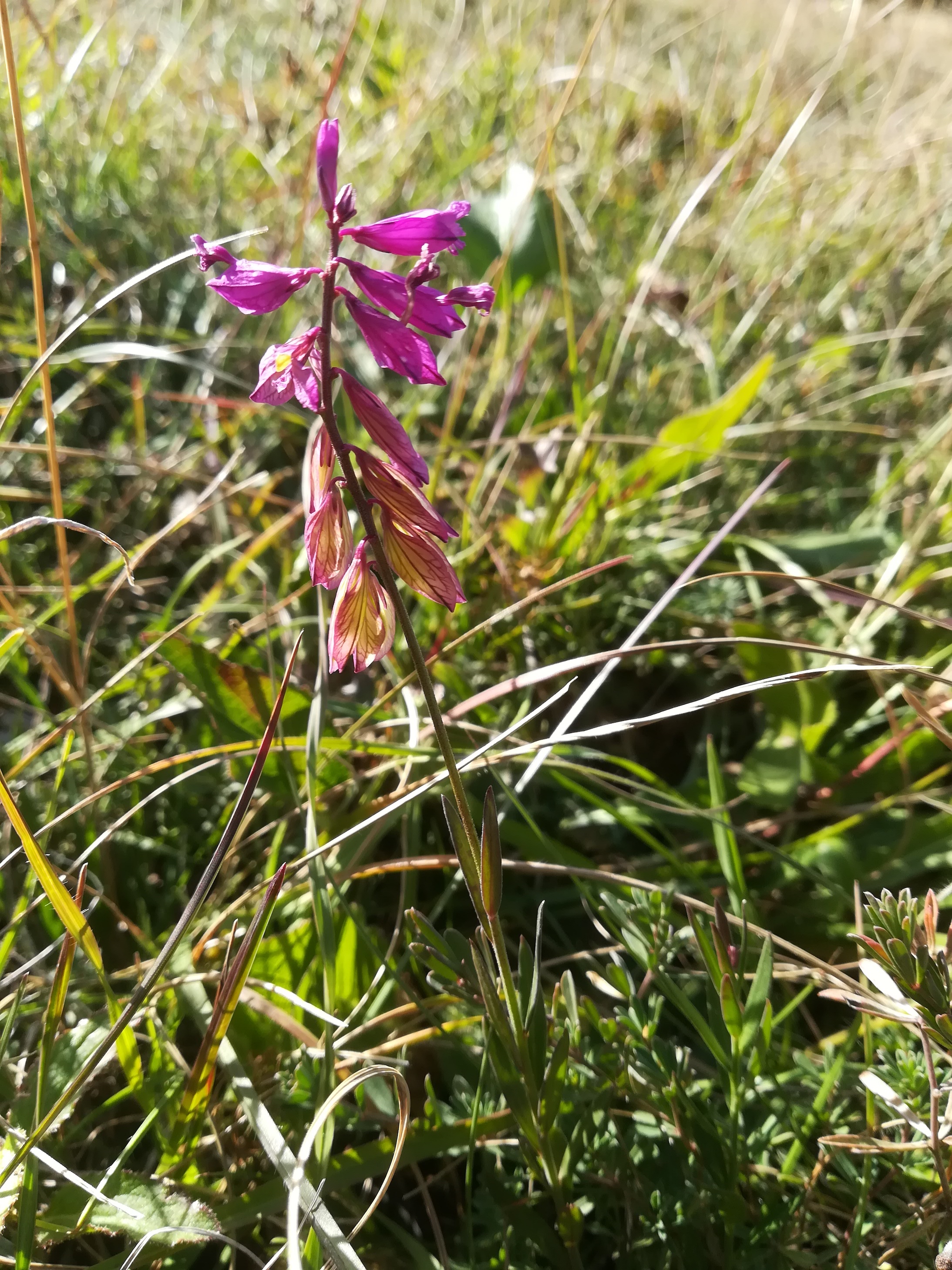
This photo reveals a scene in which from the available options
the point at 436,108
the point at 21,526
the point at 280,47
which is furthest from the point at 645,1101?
the point at 280,47

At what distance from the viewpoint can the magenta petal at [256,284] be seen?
2.19 ft

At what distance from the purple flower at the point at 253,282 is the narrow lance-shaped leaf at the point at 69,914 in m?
0.46

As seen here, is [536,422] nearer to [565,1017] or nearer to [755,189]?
[755,189]

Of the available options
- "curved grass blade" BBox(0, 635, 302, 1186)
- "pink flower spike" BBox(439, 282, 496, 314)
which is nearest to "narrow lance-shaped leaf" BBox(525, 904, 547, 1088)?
"curved grass blade" BBox(0, 635, 302, 1186)

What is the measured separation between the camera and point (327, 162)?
656 mm

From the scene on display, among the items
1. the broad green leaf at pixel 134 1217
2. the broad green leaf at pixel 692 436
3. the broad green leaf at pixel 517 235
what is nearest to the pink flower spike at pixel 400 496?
the broad green leaf at pixel 134 1217

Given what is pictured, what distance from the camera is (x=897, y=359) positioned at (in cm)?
229

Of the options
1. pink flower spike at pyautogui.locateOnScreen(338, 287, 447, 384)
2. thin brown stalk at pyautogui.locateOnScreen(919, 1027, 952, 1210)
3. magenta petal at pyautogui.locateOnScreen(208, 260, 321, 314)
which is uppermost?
magenta petal at pyautogui.locateOnScreen(208, 260, 321, 314)

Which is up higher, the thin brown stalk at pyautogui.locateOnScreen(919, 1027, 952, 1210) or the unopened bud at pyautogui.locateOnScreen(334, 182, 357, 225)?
the unopened bud at pyautogui.locateOnScreen(334, 182, 357, 225)

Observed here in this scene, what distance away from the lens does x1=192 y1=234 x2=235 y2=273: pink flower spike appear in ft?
2.10

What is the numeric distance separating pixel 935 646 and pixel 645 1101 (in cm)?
105

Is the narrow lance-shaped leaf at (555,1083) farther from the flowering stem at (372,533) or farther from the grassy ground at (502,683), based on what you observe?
the flowering stem at (372,533)

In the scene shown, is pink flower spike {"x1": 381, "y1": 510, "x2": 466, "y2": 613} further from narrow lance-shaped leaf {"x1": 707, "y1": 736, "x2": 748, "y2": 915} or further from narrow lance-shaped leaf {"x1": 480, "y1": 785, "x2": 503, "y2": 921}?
narrow lance-shaped leaf {"x1": 707, "y1": 736, "x2": 748, "y2": 915}

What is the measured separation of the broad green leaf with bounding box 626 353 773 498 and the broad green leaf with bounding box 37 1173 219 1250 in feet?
4.23
